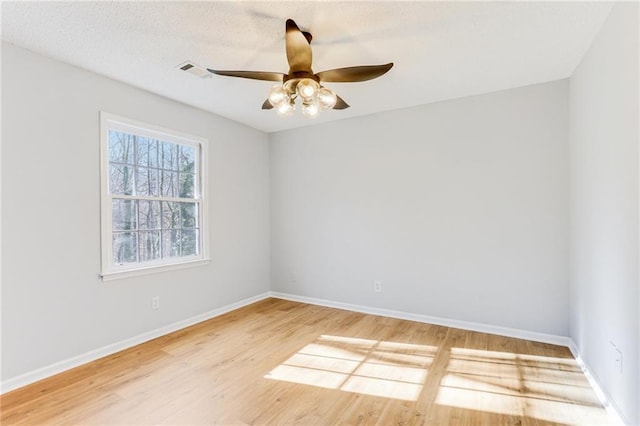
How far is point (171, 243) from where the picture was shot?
3572 mm

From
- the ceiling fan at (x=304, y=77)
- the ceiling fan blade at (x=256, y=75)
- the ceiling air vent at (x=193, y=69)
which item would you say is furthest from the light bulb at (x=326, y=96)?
the ceiling air vent at (x=193, y=69)

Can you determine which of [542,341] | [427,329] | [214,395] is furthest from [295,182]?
[542,341]

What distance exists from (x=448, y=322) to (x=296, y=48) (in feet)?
10.4

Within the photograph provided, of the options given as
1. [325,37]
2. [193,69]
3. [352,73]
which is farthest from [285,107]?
[193,69]

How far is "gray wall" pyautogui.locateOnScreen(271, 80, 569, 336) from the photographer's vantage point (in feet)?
10.1

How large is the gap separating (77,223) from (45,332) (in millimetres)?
876

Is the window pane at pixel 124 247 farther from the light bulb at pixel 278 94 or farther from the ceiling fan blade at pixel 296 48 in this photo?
the ceiling fan blade at pixel 296 48

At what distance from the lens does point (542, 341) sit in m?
3.07

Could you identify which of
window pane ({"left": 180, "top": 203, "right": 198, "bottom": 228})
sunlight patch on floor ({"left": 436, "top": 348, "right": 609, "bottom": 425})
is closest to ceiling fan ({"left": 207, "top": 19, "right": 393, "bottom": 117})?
window pane ({"left": 180, "top": 203, "right": 198, "bottom": 228})

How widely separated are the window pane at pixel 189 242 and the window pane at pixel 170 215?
154 mm

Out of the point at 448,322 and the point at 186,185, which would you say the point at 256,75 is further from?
the point at 448,322

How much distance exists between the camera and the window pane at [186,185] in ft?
12.1

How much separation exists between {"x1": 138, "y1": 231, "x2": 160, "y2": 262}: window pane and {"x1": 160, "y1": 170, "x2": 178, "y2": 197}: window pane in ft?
1.46

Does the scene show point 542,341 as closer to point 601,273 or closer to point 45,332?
point 601,273
